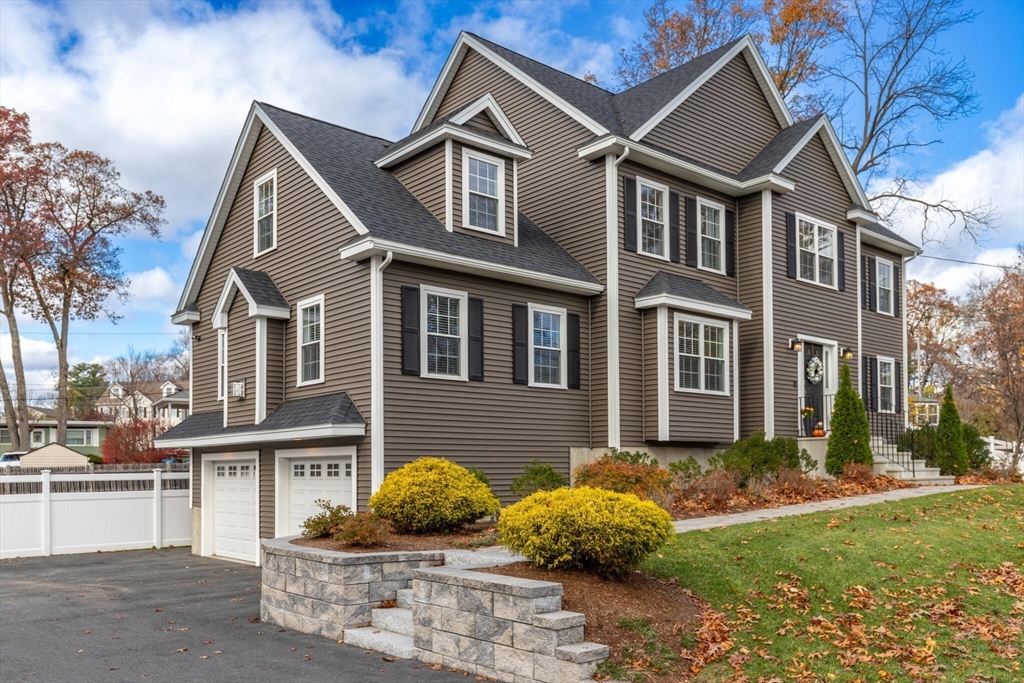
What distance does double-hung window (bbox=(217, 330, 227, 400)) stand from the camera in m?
18.3

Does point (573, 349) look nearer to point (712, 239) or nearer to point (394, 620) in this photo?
point (712, 239)

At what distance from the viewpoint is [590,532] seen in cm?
865

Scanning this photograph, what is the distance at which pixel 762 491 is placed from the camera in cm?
1558

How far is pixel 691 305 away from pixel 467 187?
490cm

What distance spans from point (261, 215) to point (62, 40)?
4604 millimetres

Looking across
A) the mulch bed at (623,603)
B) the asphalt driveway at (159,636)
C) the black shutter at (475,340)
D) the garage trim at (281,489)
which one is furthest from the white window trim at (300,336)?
the mulch bed at (623,603)

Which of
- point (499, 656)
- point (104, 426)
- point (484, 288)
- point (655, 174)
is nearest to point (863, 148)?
point (655, 174)

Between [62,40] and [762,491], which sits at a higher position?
A: [62,40]

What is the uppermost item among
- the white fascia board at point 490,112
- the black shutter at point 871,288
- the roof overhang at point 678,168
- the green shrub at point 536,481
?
the white fascia board at point 490,112

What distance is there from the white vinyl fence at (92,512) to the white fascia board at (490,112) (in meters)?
11.2

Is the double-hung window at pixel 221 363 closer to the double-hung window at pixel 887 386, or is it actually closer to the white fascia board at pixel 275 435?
the white fascia board at pixel 275 435

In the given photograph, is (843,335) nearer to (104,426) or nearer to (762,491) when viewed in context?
(762,491)

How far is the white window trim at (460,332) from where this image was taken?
48.4ft

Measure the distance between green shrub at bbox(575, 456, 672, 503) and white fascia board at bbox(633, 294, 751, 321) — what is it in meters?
4.15
